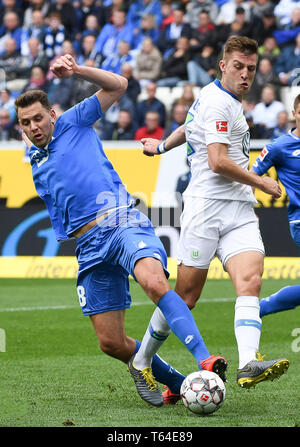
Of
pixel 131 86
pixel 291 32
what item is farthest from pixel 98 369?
pixel 291 32

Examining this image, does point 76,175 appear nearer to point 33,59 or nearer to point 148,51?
point 148,51

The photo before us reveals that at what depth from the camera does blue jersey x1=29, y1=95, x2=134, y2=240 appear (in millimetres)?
5777


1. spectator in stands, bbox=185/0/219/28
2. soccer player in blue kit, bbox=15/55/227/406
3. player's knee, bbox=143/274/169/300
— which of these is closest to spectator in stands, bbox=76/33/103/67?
spectator in stands, bbox=185/0/219/28

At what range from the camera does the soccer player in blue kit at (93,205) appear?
5699mm

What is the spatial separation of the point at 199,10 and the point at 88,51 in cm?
257

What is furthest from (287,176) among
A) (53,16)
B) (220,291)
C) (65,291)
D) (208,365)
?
(53,16)

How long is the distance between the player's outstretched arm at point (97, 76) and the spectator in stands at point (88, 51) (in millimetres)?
12381

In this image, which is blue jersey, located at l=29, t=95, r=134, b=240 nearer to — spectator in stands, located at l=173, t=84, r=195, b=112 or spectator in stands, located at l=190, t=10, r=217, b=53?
spectator in stands, located at l=173, t=84, r=195, b=112

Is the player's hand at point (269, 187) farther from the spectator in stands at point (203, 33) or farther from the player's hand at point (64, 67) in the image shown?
the spectator in stands at point (203, 33)

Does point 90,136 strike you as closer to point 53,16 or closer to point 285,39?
point 285,39

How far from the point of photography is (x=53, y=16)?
19547mm

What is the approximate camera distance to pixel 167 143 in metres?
6.44

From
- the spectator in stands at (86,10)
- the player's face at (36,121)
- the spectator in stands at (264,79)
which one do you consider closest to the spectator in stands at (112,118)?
the spectator in stands at (264,79)
